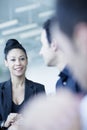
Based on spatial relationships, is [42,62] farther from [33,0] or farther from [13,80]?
[33,0]

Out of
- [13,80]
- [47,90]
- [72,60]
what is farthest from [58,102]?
[13,80]

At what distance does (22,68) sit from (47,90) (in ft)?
0.58

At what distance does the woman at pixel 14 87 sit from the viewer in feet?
4.94

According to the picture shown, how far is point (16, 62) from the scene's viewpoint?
155 centimetres

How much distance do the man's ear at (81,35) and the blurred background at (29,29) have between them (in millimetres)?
1064

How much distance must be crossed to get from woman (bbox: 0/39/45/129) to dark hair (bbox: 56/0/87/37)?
3.61ft

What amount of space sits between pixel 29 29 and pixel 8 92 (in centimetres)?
33

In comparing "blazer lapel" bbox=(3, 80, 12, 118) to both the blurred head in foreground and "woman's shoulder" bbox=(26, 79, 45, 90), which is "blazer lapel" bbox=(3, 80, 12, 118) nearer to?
"woman's shoulder" bbox=(26, 79, 45, 90)

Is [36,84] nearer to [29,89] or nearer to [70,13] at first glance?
[29,89]

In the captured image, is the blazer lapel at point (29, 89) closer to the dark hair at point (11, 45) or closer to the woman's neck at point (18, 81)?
the woman's neck at point (18, 81)

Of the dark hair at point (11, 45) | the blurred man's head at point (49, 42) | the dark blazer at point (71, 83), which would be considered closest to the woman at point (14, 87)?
the dark hair at point (11, 45)

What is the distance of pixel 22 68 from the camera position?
154 centimetres

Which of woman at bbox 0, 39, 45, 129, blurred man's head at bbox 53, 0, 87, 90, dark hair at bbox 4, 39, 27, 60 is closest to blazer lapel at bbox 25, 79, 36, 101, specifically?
woman at bbox 0, 39, 45, 129

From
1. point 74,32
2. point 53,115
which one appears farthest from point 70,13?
point 53,115
